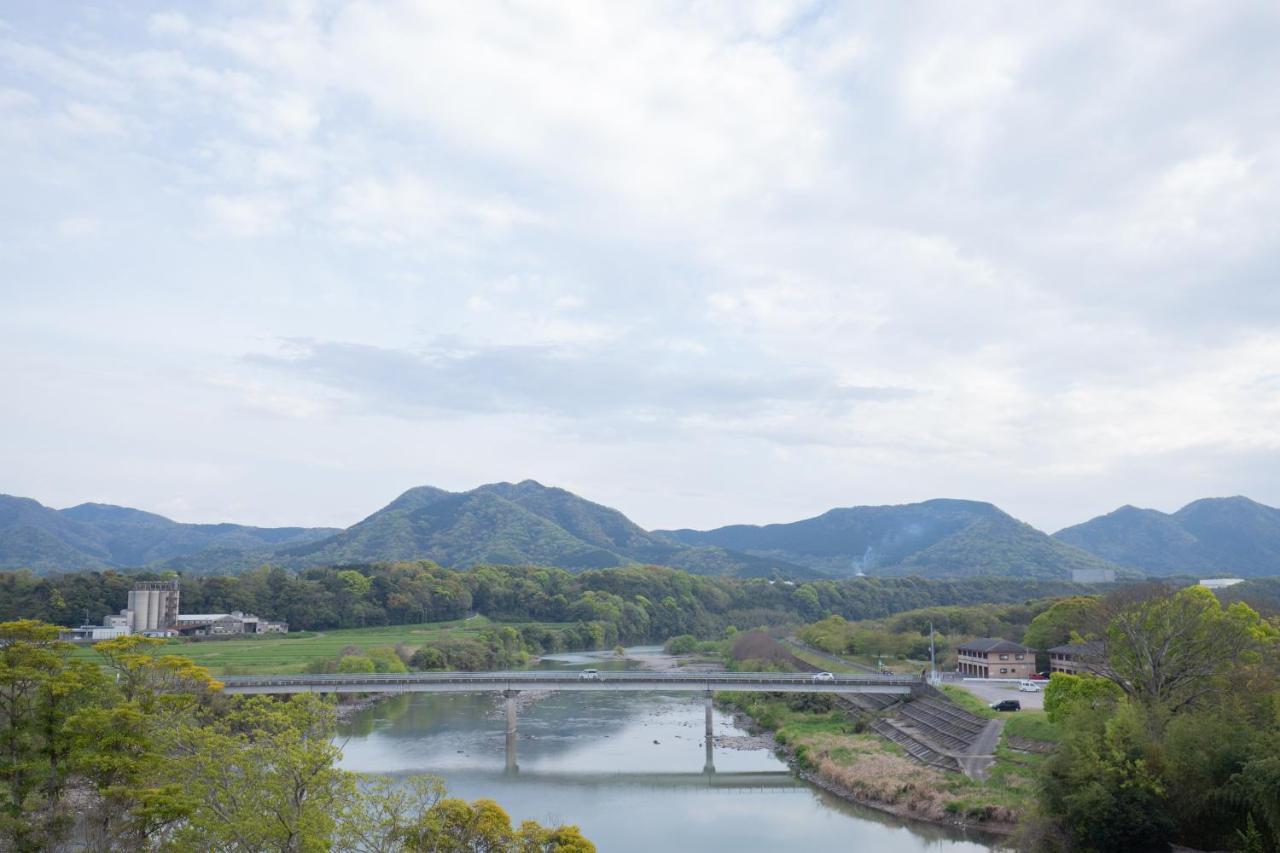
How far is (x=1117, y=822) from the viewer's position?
69.2ft

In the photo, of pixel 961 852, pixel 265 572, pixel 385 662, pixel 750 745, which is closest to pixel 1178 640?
pixel 961 852

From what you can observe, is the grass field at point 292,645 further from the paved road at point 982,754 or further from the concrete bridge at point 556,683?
the paved road at point 982,754

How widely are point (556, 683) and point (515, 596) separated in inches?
2318

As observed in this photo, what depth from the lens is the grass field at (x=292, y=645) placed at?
5456cm

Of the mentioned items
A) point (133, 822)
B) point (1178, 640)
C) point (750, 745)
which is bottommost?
point (750, 745)

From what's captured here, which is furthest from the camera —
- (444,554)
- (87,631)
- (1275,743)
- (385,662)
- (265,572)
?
(444,554)

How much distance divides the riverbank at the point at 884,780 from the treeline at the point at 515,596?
53.0 m

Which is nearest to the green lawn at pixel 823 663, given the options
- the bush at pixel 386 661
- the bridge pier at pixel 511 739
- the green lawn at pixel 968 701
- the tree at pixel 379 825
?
the green lawn at pixel 968 701

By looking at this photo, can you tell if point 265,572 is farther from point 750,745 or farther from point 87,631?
point 750,745

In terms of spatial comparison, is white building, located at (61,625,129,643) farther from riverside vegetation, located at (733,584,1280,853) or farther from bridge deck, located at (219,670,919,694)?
riverside vegetation, located at (733,584,1280,853)

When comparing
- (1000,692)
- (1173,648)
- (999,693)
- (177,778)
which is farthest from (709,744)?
(177,778)

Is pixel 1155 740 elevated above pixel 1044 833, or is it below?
above

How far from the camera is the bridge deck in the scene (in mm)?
43094

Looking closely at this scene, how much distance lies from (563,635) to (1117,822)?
72731 millimetres
